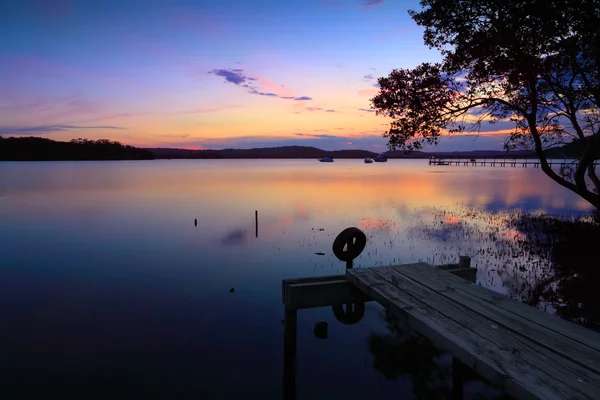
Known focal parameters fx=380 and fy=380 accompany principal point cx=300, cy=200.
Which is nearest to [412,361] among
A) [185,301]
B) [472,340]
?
[472,340]

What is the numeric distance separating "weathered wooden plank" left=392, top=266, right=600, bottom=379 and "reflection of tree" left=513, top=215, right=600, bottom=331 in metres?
5.12

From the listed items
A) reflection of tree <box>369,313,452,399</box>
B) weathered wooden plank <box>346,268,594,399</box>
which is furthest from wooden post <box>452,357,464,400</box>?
weathered wooden plank <box>346,268,594,399</box>

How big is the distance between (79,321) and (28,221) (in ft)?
73.4

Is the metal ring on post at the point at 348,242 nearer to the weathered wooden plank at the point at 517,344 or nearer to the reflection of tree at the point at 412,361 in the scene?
the reflection of tree at the point at 412,361

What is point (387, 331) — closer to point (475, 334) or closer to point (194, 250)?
point (475, 334)

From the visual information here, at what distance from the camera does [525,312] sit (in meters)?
5.46

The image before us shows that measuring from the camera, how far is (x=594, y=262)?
14312 mm

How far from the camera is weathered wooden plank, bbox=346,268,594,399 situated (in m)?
3.67

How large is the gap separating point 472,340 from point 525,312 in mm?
1417

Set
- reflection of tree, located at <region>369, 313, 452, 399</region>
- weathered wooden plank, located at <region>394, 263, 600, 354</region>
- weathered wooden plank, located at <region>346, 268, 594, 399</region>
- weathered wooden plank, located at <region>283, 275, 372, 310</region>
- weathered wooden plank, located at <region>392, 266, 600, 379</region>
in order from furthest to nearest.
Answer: reflection of tree, located at <region>369, 313, 452, 399</region>, weathered wooden plank, located at <region>283, 275, 372, 310</region>, weathered wooden plank, located at <region>394, 263, 600, 354</region>, weathered wooden plank, located at <region>392, 266, 600, 379</region>, weathered wooden plank, located at <region>346, 268, 594, 399</region>

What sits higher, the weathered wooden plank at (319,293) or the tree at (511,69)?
the tree at (511,69)

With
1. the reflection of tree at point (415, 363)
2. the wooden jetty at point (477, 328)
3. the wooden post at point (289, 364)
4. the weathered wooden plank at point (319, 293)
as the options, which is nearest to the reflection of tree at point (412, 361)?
the reflection of tree at point (415, 363)

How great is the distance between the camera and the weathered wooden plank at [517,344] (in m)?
3.79

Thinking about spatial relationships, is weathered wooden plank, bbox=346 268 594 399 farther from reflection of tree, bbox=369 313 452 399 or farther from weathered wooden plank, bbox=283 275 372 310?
reflection of tree, bbox=369 313 452 399
